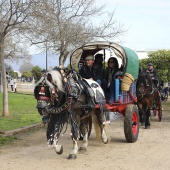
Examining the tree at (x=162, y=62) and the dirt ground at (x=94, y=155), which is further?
the tree at (x=162, y=62)

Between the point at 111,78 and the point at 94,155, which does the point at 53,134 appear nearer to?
the point at 94,155

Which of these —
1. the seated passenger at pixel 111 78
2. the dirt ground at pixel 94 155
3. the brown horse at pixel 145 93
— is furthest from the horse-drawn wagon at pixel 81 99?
the brown horse at pixel 145 93

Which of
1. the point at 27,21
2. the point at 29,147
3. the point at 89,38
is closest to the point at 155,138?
the point at 29,147

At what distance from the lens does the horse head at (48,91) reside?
6.23 meters

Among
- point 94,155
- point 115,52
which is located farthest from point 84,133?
point 115,52

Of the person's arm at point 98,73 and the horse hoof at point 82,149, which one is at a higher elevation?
the person's arm at point 98,73

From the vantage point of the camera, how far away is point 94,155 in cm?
732

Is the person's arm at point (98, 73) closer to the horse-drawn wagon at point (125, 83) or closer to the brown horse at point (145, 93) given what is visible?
the horse-drawn wagon at point (125, 83)

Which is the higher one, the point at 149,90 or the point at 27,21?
the point at 27,21

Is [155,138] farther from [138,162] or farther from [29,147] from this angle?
[29,147]

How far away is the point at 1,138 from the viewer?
8.97 metres

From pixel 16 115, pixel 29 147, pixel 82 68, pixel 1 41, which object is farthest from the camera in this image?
pixel 16 115

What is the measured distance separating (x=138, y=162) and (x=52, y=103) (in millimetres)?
2022

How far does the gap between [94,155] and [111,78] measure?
2246mm
